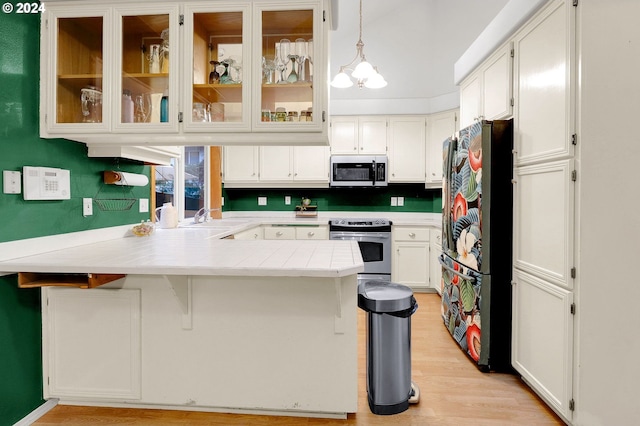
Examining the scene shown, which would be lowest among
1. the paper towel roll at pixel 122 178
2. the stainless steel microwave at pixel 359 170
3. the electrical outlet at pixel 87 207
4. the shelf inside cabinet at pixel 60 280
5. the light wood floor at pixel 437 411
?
the light wood floor at pixel 437 411

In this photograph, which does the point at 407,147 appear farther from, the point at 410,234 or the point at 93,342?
the point at 93,342

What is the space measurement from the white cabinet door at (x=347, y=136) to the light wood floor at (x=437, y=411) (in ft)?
9.16

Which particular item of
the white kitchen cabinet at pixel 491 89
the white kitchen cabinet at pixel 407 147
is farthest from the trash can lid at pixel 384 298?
the white kitchen cabinet at pixel 407 147

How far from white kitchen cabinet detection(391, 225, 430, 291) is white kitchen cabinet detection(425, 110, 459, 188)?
670 mm

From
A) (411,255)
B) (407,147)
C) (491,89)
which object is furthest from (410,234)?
(491,89)

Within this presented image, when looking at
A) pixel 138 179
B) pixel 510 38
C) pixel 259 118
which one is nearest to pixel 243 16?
pixel 259 118

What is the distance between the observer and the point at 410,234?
4125 millimetres

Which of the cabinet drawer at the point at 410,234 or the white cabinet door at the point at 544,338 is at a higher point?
the cabinet drawer at the point at 410,234

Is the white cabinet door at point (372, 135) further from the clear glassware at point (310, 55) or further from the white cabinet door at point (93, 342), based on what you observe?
the white cabinet door at point (93, 342)

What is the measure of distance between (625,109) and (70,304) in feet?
9.47

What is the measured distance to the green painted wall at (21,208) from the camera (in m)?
1.61

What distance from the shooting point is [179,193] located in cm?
354

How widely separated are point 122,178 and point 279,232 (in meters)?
2.08

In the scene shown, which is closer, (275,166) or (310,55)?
(310,55)
